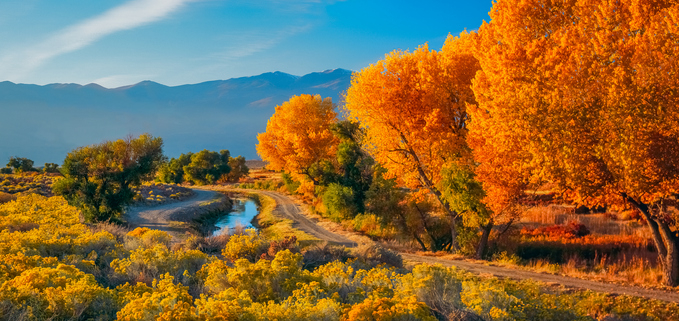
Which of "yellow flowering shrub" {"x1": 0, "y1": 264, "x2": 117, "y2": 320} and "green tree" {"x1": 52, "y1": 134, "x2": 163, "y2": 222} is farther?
"green tree" {"x1": 52, "y1": 134, "x2": 163, "y2": 222}

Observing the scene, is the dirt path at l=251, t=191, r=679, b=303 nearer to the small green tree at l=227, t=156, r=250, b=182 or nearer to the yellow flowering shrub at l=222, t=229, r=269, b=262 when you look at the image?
the yellow flowering shrub at l=222, t=229, r=269, b=262

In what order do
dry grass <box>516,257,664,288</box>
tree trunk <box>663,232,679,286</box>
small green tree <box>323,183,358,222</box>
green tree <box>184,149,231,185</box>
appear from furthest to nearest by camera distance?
1. green tree <box>184,149,231,185</box>
2. small green tree <box>323,183,358,222</box>
3. dry grass <box>516,257,664,288</box>
4. tree trunk <box>663,232,679,286</box>

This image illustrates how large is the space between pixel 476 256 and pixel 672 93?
500 inches

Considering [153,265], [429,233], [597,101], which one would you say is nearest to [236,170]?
[429,233]

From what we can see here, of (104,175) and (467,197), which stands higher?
(104,175)

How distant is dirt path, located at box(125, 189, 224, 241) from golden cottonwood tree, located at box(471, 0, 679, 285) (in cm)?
2407

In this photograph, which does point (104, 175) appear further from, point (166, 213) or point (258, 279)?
point (258, 279)

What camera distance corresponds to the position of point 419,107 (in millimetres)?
22719

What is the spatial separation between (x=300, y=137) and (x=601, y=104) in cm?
3330

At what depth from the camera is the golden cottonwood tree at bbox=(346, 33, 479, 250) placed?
71.3 feet

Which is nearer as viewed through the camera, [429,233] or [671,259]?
[671,259]

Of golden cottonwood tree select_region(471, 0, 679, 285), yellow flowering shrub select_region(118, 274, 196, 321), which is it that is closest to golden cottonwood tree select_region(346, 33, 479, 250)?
golden cottonwood tree select_region(471, 0, 679, 285)

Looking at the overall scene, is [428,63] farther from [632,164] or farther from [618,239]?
[618,239]

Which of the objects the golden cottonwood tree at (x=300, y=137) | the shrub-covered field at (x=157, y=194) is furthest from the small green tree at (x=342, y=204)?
the shrub-covered field at (x=157, y=194)
